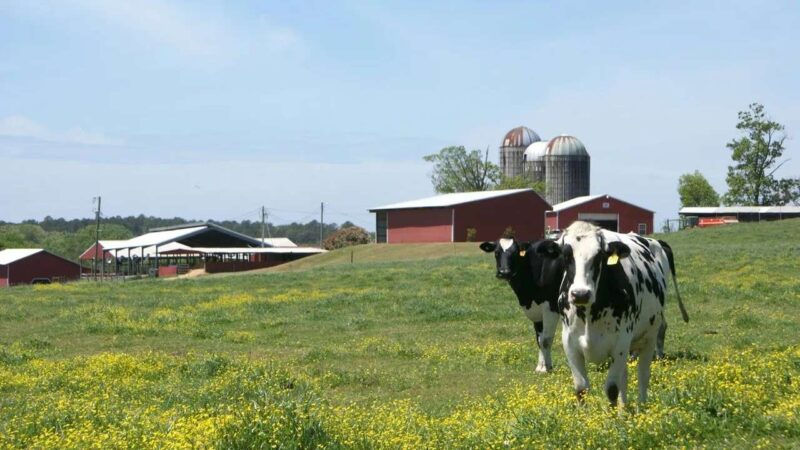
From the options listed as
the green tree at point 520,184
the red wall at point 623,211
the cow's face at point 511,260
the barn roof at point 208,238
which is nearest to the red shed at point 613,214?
the red wall at point 623,211

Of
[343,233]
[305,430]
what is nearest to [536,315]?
[305,430]

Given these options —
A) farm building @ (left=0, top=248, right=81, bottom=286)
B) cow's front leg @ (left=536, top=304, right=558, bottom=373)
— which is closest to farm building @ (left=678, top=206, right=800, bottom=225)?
farm building @ (left=0, top=248, right=81, bottom=286)

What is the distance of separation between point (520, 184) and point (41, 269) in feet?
174

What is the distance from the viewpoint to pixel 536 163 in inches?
4732

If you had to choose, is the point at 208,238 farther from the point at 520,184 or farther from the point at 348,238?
the point at 520,184

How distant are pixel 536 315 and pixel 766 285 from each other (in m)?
15.9

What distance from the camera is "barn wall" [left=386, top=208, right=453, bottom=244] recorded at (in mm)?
78688

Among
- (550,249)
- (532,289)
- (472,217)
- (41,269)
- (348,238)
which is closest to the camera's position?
(550,249)

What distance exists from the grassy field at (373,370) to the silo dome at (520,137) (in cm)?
8980

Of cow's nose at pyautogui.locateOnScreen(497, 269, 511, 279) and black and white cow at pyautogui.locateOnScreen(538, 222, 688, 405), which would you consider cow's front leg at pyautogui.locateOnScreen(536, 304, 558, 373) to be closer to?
cow's nose at pyautogui.locateOnScreen(497, 269, 511, 279)

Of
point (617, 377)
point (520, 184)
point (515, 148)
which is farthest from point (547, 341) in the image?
point (515, 148)

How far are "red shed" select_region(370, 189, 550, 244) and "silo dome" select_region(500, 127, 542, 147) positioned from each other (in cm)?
4437

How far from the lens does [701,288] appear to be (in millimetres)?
29578

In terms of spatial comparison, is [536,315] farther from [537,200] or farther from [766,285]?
[537,200]
